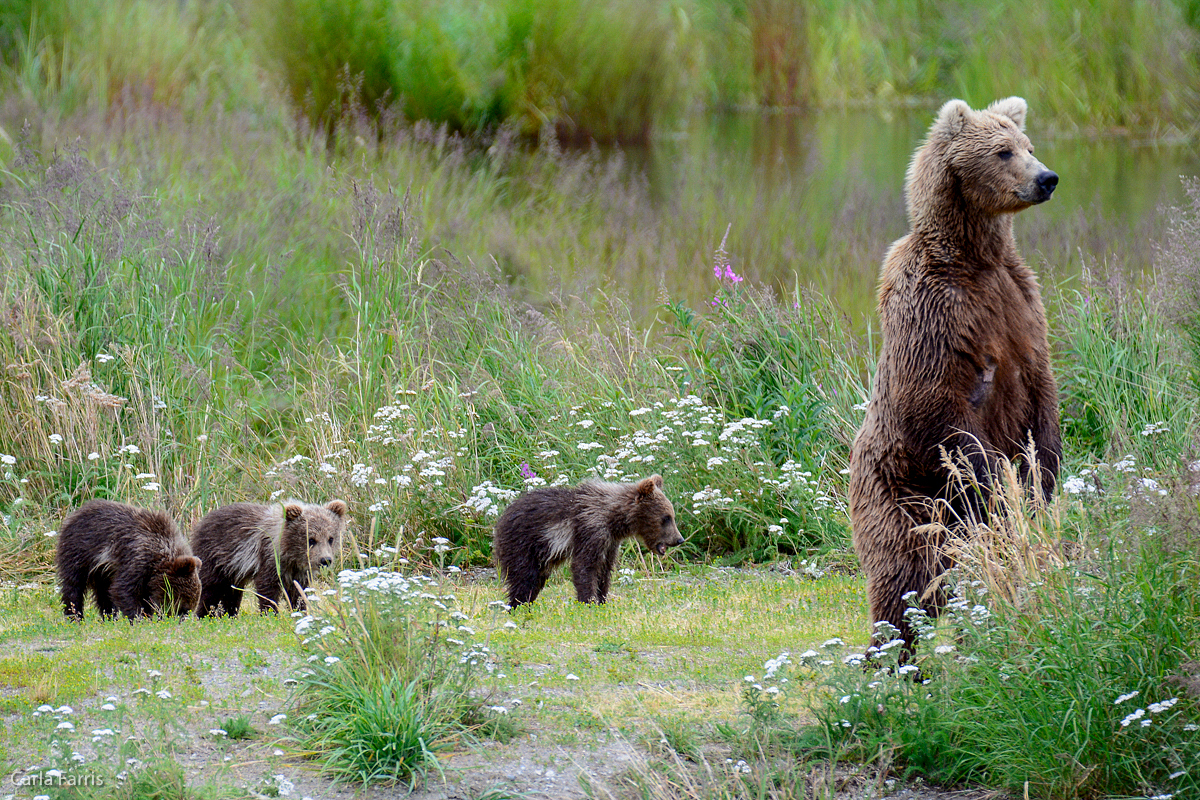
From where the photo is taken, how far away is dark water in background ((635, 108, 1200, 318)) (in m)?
13.5

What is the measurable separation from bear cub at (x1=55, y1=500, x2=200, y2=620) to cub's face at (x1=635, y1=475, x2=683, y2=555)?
2.40m

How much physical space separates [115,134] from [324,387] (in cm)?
599

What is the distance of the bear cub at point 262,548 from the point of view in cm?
717

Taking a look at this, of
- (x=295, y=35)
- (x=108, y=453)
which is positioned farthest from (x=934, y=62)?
(x=108, y=453)

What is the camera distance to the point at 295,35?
18.5 metres

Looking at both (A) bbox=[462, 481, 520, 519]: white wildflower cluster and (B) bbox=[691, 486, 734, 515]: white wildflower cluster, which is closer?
(A) bbox=[462, 481, 520, 519]: white wildflower cluster

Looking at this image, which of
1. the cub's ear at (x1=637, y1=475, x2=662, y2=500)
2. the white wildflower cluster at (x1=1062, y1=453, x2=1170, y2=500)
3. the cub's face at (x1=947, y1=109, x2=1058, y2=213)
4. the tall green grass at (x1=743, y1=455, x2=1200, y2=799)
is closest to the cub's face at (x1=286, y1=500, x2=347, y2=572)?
the cub's ear at (x1=637, y1=475, x2=662, y2=500)

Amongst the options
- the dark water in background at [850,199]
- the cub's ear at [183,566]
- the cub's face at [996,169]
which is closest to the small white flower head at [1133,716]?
the cub's face at [996,169]

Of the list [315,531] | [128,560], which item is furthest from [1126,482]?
[128,560]

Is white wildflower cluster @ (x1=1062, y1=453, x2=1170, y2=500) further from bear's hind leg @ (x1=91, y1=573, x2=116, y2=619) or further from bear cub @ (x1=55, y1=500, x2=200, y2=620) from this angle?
bear's hind leg @ (x1=91, y1=573, x2=116, y2=619)

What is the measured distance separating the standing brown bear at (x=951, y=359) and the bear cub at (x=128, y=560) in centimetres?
361

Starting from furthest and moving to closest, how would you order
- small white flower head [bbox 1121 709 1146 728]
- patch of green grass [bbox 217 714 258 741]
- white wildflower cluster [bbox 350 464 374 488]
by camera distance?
white wildflower cluster [bbox 350 464 374 488] → patch of green grass [bbox 217 714 258 741] → small white flower head [bbox 1121 709 1146 728]

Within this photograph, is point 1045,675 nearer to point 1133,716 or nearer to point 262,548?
point 1133,716

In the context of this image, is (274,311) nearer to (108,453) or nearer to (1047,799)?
(108,453)
